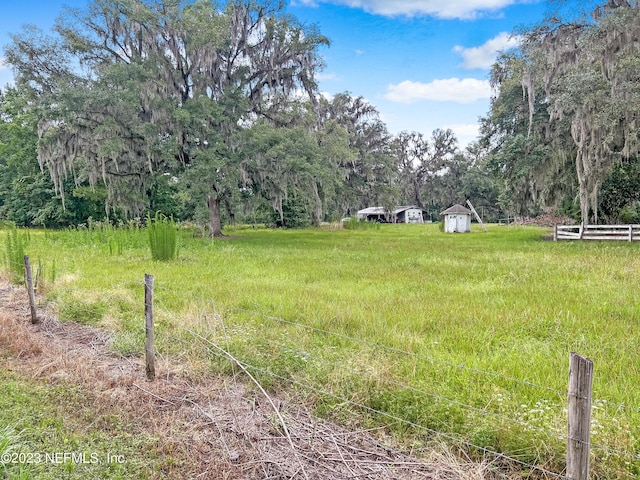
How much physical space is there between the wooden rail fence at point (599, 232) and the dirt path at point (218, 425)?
57.1 feet

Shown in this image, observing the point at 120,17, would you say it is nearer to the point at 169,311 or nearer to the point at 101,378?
the point at 169,311

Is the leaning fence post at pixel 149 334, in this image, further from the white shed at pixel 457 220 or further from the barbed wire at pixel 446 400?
the white shed at pixel 457 220

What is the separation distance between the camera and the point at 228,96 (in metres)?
17.0

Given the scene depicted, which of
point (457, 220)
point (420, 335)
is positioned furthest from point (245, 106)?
point (457, 220)

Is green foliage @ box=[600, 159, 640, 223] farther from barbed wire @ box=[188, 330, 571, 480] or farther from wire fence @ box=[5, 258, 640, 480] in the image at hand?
barbed wire @ box=[188, 330, 571, 480]

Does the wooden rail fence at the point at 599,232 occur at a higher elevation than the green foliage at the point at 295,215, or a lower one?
lower

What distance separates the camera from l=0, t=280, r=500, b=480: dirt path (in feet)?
8.23

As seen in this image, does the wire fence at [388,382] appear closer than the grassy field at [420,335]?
Yes

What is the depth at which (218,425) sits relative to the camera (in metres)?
2.99

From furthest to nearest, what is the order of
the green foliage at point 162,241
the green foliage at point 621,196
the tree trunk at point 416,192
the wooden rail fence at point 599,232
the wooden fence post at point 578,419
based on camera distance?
the tree trunk at point 416,192, the green foliage at point 621,196, the wooden rail fence at point 599,232, the green foliage at point 162,241, the wooden fence post at point 578,419

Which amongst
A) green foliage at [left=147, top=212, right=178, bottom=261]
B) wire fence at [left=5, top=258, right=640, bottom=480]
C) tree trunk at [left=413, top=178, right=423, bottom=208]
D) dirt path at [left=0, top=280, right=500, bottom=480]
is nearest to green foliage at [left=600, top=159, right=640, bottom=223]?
green foliage at [left=147, top=212, right=178, bottom=261]

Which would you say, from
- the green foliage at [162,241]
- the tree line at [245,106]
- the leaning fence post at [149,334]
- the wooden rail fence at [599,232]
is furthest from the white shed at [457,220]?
the leaning fence post at [149,334]

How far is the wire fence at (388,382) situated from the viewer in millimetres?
2537

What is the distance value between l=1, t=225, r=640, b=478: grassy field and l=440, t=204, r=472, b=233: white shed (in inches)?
803
